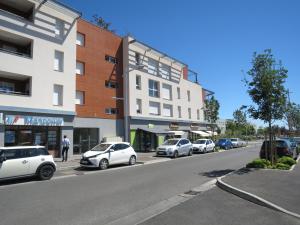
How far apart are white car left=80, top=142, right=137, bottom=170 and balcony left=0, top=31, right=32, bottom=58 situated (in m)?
9.50

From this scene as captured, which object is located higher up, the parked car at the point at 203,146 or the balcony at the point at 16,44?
the balcony at the point at 16,44

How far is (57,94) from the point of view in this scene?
906 inches

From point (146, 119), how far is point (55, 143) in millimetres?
12438

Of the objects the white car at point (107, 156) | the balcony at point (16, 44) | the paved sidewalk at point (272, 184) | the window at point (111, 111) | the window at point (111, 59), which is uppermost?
the window at point (111, 59)

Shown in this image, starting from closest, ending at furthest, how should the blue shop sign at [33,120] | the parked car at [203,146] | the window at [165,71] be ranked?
the blue shop sign at [33,120] < the parked car at [203,146] < the window at [165,71]

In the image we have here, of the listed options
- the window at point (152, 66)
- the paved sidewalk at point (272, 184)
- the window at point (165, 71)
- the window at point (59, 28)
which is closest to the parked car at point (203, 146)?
the window at point (152, 66)

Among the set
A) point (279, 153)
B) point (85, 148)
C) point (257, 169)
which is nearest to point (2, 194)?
point (257, 169)

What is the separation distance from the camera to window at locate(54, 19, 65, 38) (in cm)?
2374

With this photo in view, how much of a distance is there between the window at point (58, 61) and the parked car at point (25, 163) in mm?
11650

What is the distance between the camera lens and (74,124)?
24578mm

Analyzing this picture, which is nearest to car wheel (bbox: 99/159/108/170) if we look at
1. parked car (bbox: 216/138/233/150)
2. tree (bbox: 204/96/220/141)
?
parked car (bbox: 216/138/233/150)

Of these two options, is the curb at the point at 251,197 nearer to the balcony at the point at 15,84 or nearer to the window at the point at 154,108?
the balcony at the point at 15,84

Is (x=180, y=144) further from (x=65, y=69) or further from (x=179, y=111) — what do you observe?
(x=179, y=111)

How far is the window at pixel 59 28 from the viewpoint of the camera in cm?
2374
